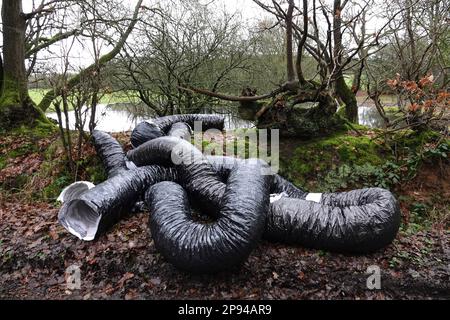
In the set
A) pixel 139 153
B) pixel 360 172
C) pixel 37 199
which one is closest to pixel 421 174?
pixel 360 172

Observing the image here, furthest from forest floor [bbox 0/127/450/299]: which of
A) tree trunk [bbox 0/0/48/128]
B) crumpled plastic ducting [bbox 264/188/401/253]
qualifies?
tree trunk [bbox 0/0/48/128]

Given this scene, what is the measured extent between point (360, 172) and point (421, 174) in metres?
0.94

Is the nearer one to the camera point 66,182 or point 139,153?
point 139,153

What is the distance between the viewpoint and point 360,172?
5156 mm

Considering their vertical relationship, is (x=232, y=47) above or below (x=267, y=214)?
above

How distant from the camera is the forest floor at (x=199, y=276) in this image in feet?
10.5

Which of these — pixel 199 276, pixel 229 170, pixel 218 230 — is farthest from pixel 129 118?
pixel 218 230

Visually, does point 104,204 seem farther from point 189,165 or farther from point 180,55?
point 180,55

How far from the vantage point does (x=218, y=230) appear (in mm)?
3131

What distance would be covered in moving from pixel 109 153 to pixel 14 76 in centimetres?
426

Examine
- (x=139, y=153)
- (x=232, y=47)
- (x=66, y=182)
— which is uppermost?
(x=232, y=47)

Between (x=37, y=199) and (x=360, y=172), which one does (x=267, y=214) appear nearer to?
(x=360, y=172)
